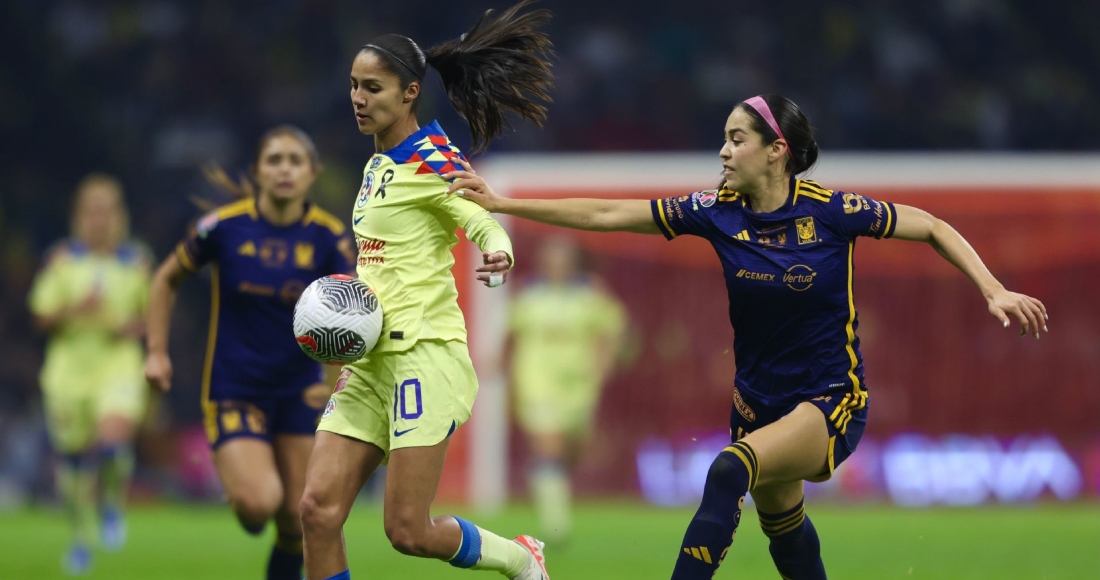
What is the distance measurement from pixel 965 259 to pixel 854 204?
48 centimetres

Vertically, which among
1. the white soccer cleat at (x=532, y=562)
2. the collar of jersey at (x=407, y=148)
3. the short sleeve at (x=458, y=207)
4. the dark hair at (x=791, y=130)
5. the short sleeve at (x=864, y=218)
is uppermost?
the dark hair at (x=791, y=130)

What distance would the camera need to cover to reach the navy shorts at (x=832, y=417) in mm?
5867

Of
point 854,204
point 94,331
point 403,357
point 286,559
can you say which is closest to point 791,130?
point 854,204

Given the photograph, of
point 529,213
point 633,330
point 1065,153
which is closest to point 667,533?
point 633,330

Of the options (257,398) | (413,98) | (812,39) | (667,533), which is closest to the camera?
(413,98)

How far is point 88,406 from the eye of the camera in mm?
11719

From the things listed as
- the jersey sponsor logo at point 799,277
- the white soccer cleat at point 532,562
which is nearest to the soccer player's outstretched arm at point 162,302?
the white soccer cleat at point 532,562

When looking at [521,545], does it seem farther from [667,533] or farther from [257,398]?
[667,533]

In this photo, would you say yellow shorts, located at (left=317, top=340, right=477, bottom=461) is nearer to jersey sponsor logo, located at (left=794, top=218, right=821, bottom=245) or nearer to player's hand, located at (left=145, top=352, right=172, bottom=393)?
jersey sponsor logo, located at (left=794, top=218, right=821, bottom=245)

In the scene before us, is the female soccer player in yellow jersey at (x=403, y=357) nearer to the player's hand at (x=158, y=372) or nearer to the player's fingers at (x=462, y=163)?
the player's fingers at (x=462, y=163)

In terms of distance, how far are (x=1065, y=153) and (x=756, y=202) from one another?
14.4 meters

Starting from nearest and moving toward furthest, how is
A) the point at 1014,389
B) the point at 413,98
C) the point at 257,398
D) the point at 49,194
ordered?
the point at 413,98 < the point at 257,398 < the point at 1014,389 < the point at 49,194

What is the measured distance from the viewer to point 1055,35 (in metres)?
20.2

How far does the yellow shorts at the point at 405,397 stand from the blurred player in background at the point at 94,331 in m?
6.10
